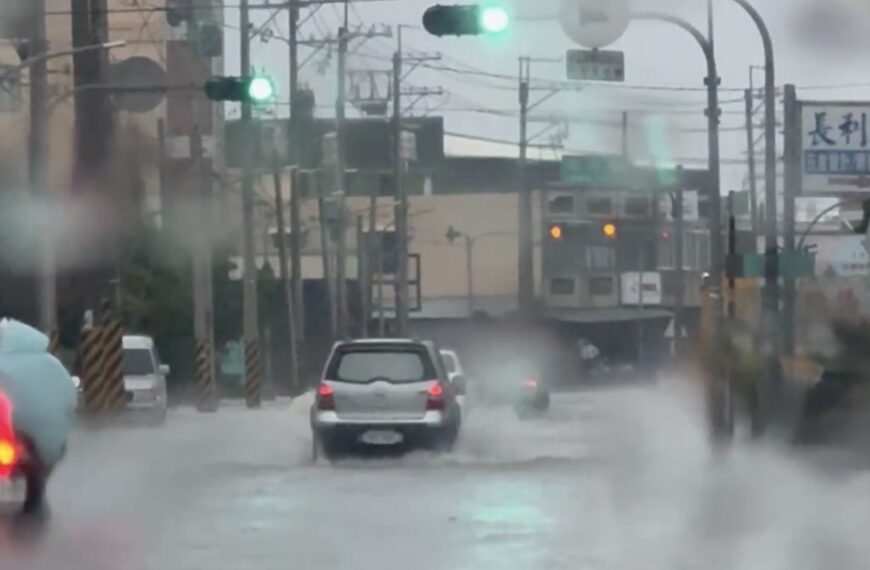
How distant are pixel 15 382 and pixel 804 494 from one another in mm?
7250

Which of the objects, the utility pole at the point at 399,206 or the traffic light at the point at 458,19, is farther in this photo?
the utility pole at the point at 399,206

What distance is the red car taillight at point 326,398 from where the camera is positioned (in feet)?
88.1

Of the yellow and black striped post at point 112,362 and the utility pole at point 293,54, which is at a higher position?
the utility pole at point 293,54

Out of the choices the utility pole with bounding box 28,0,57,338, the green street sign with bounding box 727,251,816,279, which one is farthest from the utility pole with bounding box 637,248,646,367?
the green street sign with bounding box 727,251,816,279

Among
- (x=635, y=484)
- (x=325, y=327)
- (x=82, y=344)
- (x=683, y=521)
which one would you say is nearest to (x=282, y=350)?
(x=325, y=327)

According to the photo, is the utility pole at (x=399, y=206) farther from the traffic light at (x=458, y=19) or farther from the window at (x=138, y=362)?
the traffic light at (x=458, y=19)

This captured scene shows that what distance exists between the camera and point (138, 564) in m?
15.2

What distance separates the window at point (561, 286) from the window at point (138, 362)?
112 ft

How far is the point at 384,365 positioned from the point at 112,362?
273 inches

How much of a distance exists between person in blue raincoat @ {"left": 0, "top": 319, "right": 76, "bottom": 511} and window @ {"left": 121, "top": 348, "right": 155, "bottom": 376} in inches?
761

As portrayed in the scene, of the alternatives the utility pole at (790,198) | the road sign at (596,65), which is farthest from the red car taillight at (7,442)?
the utility pole at (790,198)

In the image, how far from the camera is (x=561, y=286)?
2936 inches

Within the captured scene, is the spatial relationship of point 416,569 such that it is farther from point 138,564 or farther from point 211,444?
point 211,444

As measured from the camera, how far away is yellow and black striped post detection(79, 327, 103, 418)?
1272 inches
